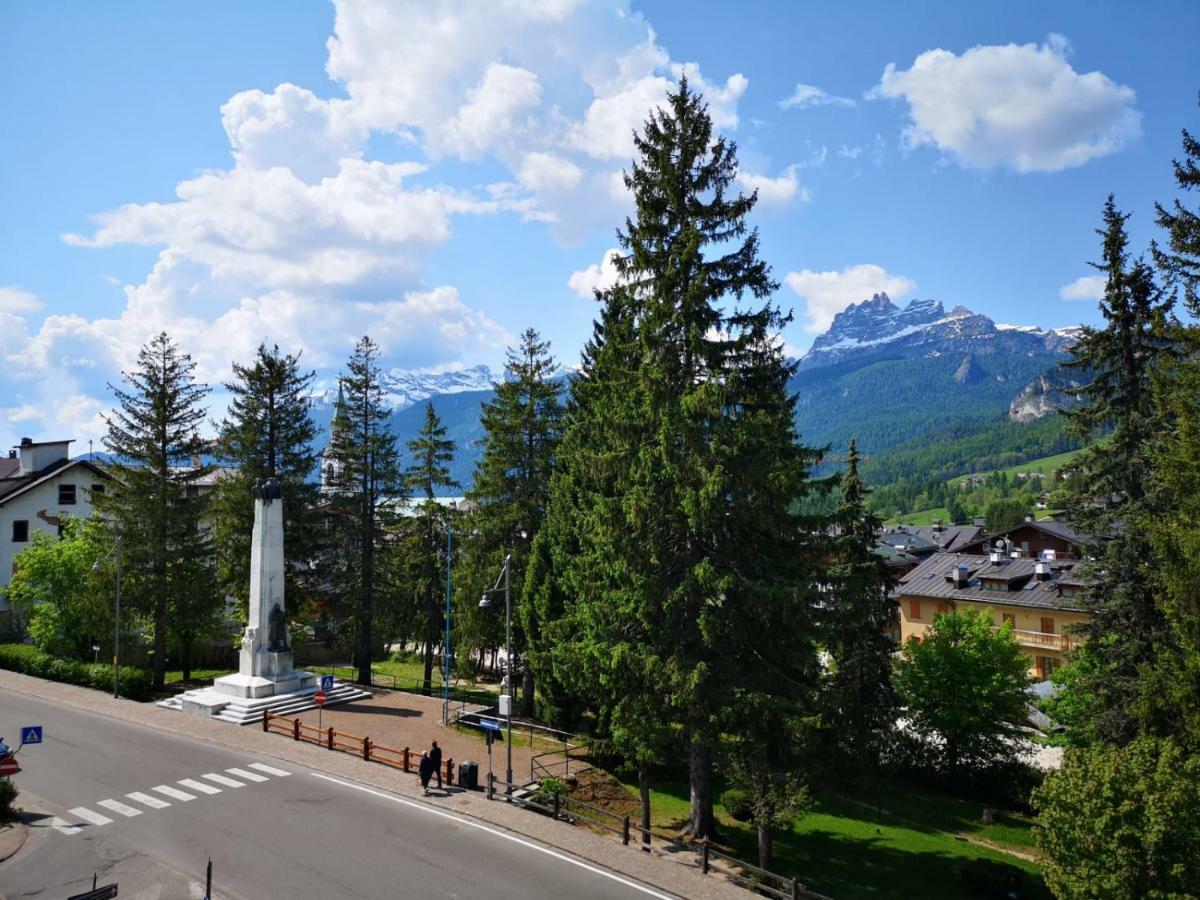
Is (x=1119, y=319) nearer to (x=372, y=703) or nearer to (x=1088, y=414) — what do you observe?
(x=1088, y=414)

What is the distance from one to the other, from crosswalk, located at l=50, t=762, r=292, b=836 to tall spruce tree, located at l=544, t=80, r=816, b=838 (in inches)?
439

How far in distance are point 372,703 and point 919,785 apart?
997 inches

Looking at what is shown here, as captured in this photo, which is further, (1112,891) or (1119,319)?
(1119,319)

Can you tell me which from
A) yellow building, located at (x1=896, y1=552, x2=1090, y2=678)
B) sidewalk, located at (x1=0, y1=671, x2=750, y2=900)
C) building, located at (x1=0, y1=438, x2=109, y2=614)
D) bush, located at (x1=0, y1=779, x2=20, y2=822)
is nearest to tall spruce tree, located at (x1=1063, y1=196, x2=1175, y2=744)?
sidewalk, located at (x1=0, y1=671, x2=750, y2=900)

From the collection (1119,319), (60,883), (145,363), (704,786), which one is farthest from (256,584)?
(1119,319)

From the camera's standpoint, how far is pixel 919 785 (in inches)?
1371

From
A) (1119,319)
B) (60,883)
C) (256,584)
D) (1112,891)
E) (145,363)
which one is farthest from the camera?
(145,363)

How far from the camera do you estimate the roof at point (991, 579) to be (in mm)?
55375

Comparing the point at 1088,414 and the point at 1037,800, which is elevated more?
the point at 1088,414

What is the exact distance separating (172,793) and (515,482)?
17.2 meters

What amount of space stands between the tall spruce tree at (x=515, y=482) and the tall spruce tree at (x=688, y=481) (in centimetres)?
1065

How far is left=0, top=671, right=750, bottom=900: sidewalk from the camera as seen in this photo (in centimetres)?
1803

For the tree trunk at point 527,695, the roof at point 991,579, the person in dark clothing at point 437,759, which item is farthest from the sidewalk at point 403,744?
the roof at point 991,579

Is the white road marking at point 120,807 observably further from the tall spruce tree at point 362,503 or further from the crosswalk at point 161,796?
the tall spruce tree at point 362,503
